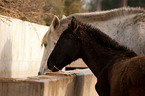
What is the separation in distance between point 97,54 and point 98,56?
0.04 metres

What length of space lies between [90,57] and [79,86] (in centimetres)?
66

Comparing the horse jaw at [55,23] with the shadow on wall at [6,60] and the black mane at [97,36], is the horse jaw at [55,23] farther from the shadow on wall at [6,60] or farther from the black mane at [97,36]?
the shadow on wall at [6,60]

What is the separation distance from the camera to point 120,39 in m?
3.66

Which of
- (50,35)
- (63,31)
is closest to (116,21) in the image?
(63,31)

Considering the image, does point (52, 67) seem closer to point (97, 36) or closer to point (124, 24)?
point (97, 36)

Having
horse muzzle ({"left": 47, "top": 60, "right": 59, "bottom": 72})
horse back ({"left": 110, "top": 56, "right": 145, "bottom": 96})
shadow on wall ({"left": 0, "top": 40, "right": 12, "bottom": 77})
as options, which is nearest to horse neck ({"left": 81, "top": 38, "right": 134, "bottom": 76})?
horse muzzle ({"left": 47, "top": 60, "right": 59, "bottom": 72})

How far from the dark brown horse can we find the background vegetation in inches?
44.5

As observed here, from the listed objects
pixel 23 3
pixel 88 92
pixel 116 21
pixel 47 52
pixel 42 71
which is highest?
pixel 23 3

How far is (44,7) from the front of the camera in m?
7.44

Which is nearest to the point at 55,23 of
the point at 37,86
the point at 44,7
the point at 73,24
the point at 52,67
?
the point at 73,24

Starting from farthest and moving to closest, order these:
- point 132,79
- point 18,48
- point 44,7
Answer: point 44,7 → point 18,48 → point 132,79

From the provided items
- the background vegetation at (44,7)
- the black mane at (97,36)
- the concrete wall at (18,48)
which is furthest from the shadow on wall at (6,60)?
the black mane at (97,36)

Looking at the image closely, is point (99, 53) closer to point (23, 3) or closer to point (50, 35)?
point (50, 35)

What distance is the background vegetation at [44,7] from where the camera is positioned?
16.7 ft
